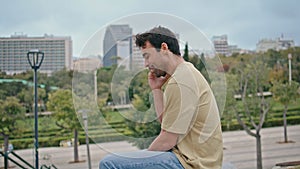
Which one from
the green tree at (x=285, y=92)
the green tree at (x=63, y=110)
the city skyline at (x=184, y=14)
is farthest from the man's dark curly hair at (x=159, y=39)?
the green tree at (x=285, y=92)

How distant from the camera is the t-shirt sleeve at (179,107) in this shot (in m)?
0.86

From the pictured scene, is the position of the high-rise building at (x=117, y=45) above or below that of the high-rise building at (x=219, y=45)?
below

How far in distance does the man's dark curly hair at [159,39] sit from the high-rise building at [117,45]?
249mm

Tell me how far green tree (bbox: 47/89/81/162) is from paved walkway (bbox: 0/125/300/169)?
494mm

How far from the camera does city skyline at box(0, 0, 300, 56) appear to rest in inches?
181

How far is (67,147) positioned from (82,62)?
5543 millimetres

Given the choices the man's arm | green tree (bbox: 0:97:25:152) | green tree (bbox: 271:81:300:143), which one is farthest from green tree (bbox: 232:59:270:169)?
the man's arm

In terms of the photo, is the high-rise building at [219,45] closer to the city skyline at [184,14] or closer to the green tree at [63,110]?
the city skyline at [184,14]

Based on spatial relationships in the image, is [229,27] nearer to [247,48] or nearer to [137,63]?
[247,48]

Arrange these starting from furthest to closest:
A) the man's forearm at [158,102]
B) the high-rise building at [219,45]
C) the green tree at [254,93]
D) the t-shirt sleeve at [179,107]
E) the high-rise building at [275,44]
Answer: the high-rise building at [275,44]
the green tree at [254,93]
the high-rise building at [219,45]
the man's forearm at [158,102]
the t-shirt sleeve at [179,107]

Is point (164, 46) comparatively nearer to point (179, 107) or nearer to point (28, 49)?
point (179, 107)

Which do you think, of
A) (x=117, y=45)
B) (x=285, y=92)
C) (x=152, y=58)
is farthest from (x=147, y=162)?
(x=285, y=92)

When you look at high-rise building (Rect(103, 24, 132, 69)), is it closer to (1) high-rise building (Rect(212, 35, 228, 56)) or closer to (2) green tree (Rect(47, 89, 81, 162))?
(1) high-rise building (Rect(212, 35, 228, 56))

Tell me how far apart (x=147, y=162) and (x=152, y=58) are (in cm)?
24
